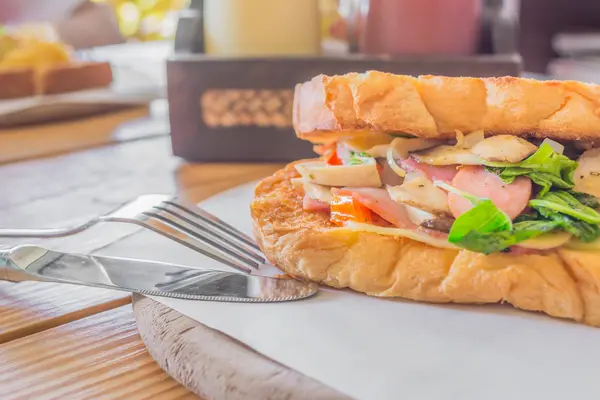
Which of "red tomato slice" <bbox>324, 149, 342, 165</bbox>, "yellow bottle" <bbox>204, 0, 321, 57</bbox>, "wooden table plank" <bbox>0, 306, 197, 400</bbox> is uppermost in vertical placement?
"yellow bottle" <bbox>204, 0, 321, 57</bbox>

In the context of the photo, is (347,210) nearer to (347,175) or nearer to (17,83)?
(347,175)

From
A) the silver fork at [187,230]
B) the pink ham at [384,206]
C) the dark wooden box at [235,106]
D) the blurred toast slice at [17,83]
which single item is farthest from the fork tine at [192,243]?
the blurred toast slice at [17,83]

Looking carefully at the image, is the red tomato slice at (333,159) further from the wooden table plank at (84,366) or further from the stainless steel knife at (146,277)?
the wooden table plank at (84,366)

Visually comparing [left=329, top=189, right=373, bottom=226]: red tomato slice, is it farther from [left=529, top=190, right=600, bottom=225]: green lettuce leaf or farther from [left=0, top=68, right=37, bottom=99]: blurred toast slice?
[left=0, top=68, right=37, bottom=99]: blurred toast slice

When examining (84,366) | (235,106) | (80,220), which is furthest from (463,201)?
(235,106)

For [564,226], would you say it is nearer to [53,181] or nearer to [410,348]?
[410,348]

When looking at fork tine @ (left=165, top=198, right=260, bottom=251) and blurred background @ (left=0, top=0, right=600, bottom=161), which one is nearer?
fork tine @ (left=165, top=198, right=260, bottom=251)

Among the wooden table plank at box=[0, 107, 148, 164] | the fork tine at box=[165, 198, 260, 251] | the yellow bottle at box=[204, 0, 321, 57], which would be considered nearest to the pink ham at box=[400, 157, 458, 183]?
the fork tine at box=[165, 198, 260, 251]
